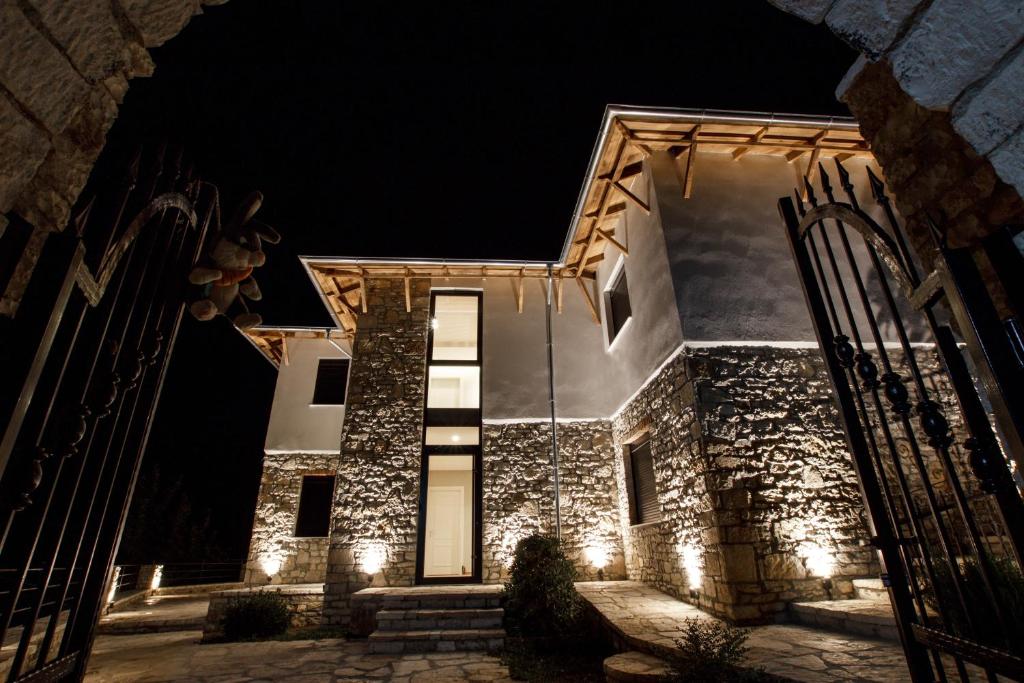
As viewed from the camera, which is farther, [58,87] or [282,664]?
[282,664]

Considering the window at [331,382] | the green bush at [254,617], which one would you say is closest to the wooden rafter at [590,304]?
the window at [331,382]

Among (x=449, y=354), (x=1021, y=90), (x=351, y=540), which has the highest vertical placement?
(x=449, y=354)

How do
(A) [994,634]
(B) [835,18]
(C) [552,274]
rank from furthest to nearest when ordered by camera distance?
(C) [552,274] < (A) [994,634] < (B) [835,18]

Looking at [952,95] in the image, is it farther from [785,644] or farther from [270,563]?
[270,563]

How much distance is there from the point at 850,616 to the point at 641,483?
3.70 meters

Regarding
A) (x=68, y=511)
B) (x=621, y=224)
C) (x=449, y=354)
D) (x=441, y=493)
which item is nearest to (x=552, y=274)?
(x=621, y=224)

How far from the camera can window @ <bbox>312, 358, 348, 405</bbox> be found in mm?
11047

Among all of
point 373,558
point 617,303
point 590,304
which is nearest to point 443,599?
point 373,558

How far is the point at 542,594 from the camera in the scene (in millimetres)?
6141

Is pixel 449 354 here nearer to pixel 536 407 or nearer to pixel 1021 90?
pixel 536 407

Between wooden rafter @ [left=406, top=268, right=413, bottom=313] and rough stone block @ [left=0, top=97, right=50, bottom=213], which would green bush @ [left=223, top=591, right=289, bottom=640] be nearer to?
wooden rafter @ [left=406, top=268, right=413, bottom=313]

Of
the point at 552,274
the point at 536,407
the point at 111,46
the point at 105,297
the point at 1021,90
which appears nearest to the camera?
the point at 1021,90

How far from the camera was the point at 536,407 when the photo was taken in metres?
8.98

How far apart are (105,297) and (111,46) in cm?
110
